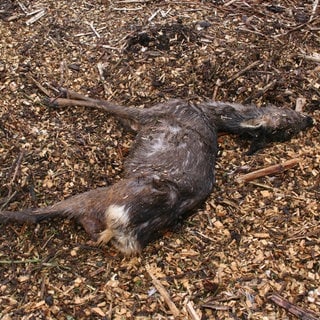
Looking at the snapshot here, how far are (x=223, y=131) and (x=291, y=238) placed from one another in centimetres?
154

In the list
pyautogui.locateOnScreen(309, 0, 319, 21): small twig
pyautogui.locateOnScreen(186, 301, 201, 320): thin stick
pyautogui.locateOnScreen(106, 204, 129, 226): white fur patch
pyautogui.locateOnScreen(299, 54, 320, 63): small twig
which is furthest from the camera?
pyautogui.locateOnScreen(309, 0, 319, 21): small twig

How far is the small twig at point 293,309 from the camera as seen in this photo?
385 centimetres

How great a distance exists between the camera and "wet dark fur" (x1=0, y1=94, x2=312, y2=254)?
4.17m

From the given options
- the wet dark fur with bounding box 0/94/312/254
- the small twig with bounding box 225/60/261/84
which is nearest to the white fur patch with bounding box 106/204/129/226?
the wet dark fur with bounding box 0/94/312/254

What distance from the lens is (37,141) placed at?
16.3 ft

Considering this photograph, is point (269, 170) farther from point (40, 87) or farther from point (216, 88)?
point (40, 87)

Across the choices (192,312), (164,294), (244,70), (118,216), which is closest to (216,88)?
(244,70)

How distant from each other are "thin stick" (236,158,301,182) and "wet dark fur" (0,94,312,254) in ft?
1.09

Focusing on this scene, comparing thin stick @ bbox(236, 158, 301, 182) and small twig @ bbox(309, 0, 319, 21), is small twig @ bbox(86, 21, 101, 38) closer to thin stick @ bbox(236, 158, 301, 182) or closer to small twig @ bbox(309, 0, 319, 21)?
thin stick @ bbox(236, 158, 301, 182)

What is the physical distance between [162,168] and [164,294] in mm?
1170

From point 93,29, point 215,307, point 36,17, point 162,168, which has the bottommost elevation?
point 215,307

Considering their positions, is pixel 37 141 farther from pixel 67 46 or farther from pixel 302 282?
pixel 302 282

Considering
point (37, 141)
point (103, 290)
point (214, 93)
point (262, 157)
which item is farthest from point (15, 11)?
point (103, 290)

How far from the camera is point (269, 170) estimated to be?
4.98 meters
